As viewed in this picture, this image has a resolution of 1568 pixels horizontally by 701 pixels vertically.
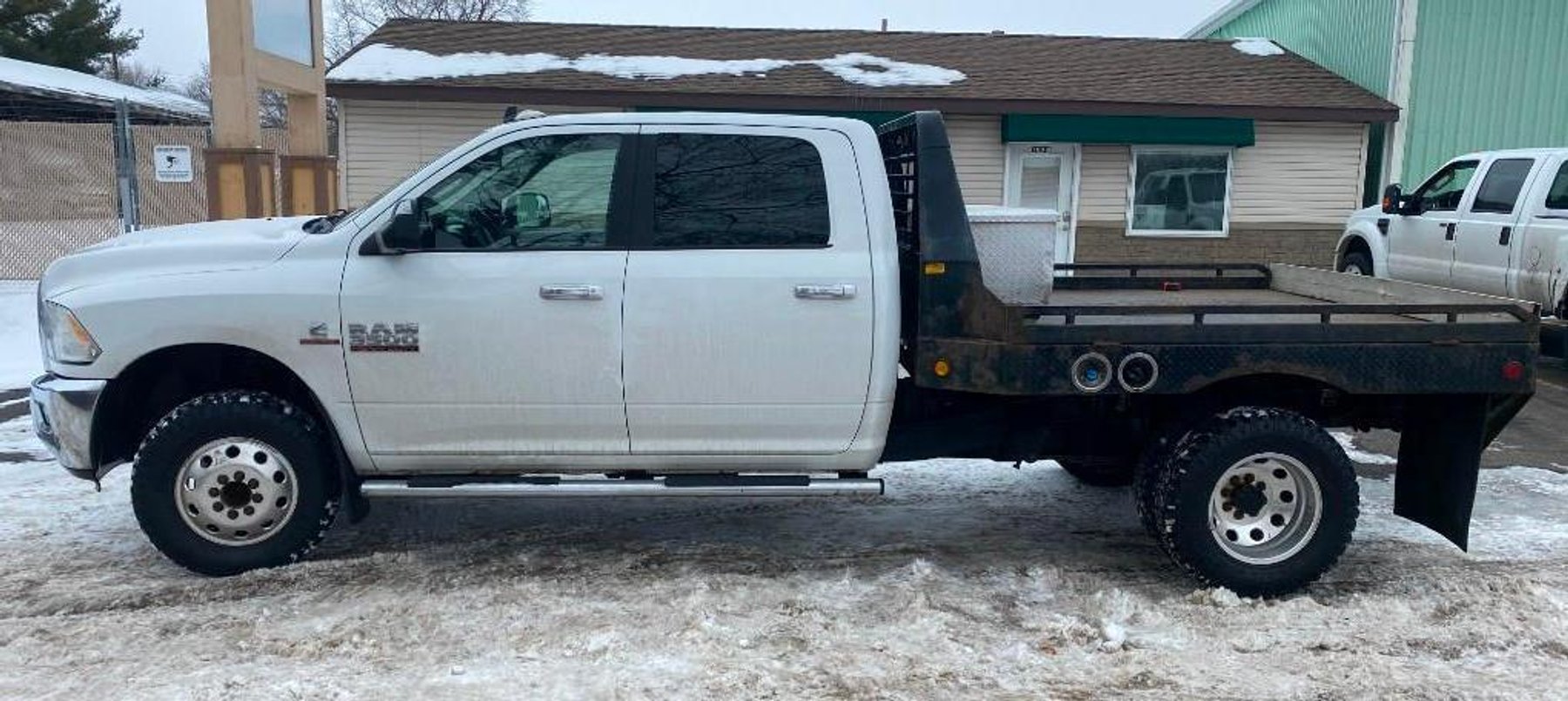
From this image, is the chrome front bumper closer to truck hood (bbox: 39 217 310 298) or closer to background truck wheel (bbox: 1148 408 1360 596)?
truck hood (bbox: 39 217 310 298)

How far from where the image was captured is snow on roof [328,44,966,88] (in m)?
15.7

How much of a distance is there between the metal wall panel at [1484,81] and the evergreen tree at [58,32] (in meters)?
38.2

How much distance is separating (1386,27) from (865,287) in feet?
51.4

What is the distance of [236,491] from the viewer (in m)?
4.80

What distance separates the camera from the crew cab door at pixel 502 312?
4621 millimetres

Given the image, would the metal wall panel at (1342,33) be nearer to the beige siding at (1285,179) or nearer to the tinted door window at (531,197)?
the beige siding at (1285,179)

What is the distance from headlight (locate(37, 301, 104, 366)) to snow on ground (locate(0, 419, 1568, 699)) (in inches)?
35.8

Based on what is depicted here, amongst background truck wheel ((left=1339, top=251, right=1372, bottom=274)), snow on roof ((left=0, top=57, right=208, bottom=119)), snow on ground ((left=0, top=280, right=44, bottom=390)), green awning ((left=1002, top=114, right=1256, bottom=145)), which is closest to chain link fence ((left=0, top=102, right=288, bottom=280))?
snow on ground ((left=0, top=280, right=44, bottom=390))

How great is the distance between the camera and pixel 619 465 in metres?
4.87

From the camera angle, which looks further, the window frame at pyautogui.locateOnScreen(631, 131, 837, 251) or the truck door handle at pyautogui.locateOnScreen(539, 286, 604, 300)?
the window frame at pyautogui.locateOnScreen(631, 131, 837, 251)

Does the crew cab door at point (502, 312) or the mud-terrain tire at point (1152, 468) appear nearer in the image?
the crew cab door at point (502, 312)

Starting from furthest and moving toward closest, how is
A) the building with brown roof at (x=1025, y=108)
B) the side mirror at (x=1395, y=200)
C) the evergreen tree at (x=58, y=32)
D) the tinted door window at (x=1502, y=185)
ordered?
1. the evergreen tree at (x=58, y=32)
2. the building with brown roof at (x=1025, y=108)
3. the side mirror at (x=1395, y=200)
4. the tinted door window at (x=1502, y=185)

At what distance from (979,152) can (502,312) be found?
1276 centimetres

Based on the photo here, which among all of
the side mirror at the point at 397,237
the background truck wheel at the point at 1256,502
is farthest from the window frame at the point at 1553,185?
the side mirror at the point at 397,237
